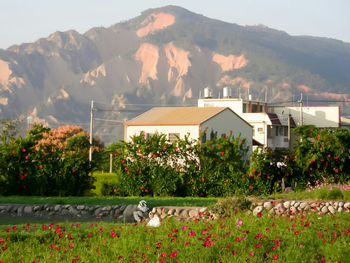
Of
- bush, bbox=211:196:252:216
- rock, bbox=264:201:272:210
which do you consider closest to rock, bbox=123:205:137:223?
bush, bbox=211:196:252:216

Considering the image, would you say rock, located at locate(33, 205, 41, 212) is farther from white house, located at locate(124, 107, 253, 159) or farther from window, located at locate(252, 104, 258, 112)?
window, located at locate(252, 104, 258, 112)

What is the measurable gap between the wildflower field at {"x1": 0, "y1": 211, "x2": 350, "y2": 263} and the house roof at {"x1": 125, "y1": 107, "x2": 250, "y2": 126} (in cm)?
3667

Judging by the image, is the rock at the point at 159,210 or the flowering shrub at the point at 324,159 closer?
the rock at the point at 159,210

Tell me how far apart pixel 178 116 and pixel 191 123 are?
3.29 meters

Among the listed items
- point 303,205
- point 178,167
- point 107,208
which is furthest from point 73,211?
point 303,205

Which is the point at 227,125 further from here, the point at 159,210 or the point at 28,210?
the point at 159,210

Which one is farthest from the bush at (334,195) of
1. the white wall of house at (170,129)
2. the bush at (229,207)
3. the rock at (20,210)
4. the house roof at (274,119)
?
the house roof at (274,119)

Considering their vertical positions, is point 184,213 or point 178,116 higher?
point 178,116

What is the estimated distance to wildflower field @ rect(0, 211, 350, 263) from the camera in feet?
29.1

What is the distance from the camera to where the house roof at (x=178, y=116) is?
161 ft

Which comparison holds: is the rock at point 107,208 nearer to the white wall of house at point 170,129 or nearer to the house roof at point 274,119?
the white wall of house at point 170,129

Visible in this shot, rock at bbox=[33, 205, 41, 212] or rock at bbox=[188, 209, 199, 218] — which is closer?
rock at bbox=[188, 209, 199, 218]

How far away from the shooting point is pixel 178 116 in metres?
51.5

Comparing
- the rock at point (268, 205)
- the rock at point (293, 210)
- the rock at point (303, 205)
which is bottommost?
the rock at point (293, 210)
